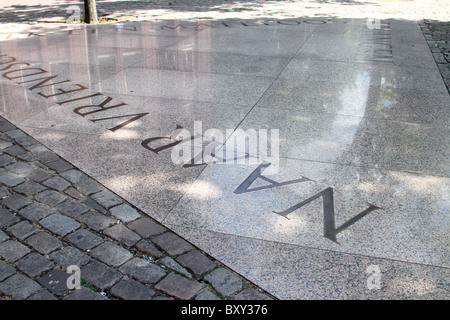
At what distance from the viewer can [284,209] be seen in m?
4.08

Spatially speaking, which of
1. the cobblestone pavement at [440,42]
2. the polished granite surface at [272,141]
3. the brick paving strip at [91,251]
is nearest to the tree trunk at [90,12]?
the polished granite surface at [272,141]

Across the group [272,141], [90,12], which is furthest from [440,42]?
[90,12]

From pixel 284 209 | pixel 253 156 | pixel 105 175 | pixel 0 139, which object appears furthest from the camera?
pixel 0 139

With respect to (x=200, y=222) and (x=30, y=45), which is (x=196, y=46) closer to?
(x=30, y=45)

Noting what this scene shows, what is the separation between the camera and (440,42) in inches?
411

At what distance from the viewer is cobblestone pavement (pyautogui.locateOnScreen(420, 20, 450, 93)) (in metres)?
8.41

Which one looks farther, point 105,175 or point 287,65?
point 287,65

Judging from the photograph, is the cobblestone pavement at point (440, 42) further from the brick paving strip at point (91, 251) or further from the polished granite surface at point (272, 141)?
the brick paving strip at point (91, 251)

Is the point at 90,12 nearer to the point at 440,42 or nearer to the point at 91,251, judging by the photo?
the point at 440,42

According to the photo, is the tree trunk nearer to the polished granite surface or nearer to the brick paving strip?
the polished granite surface

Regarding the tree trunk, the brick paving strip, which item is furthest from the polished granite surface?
the tree trunk
